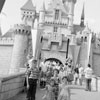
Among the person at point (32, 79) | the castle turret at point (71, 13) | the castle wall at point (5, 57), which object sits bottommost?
the person at point (32, 79)

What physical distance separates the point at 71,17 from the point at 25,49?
12.6 meters

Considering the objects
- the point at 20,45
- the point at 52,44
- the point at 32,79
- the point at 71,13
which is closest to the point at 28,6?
the point at 71,13

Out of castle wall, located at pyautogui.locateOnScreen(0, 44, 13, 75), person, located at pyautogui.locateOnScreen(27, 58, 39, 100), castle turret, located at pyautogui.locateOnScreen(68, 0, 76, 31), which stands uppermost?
castle turret, located at pyautogui.locateOnScreen(68, 0, 76, 31)

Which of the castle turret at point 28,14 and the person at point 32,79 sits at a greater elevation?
the castle turret at point 28,14

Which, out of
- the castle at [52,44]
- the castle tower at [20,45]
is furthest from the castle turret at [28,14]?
the castle tower at [20,45]

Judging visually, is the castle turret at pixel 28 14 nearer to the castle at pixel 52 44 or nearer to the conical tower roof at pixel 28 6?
the conical tower roof at pixel 28 6

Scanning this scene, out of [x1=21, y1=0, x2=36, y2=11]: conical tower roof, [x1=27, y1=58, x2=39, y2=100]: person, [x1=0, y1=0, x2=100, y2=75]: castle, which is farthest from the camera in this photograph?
[x1=21, y1=0, x2=36, y2=11]: conical tower roof

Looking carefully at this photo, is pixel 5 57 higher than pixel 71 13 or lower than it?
lower

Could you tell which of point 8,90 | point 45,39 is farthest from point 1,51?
point 8,90

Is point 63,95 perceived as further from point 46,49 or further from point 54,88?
point 46,49

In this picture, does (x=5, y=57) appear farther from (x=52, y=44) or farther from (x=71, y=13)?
(x=71, y=13)

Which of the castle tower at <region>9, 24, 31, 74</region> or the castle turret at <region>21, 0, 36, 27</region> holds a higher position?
the castle turret at <region>21, 0, 36, 27</region>

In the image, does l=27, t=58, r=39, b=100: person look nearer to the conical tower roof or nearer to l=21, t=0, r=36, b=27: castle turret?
l=21, t=0, r=36, b=27: castle turret

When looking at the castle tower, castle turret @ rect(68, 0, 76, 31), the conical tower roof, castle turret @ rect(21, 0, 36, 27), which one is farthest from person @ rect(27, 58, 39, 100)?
the conical tower roof
